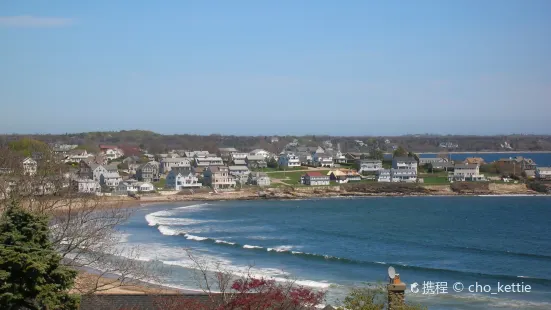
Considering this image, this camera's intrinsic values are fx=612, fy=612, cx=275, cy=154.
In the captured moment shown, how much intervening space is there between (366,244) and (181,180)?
112 feet

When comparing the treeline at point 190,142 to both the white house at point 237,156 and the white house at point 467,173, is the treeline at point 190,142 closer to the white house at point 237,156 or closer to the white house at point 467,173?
the white house at point 237,156

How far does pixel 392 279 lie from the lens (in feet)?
31.5

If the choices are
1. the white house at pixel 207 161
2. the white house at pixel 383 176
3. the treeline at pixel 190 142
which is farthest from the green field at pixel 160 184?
the treeline at pixel 190 142

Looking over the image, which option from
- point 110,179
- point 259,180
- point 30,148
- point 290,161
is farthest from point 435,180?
point 30,148

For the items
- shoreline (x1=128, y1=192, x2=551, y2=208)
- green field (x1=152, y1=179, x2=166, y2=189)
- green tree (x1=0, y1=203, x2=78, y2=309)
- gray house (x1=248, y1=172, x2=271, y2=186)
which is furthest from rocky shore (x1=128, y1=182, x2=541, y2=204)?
green tree (x1=0, y1=203, x2=78, y2=309)

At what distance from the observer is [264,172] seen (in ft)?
227

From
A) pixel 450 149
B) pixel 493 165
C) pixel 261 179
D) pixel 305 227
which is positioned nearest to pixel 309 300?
pixel 305 227

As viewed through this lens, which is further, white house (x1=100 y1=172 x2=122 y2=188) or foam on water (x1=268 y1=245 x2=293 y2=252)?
white house (x1=100 y1=172 x2=122 y2=188)

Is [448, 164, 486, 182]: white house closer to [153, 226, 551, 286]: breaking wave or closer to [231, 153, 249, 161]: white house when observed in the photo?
[231, 153, 249, 161]: white house

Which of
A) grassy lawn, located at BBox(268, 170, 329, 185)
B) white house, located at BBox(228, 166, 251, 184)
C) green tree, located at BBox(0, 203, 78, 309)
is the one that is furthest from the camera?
white house, located at BBox(228, 166, 251, 184)

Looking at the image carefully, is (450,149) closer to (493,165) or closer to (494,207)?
(493,165)

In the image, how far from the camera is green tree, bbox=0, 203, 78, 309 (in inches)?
313

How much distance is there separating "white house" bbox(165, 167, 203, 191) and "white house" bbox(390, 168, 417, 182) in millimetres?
21416

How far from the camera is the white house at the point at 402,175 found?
2645 inches
